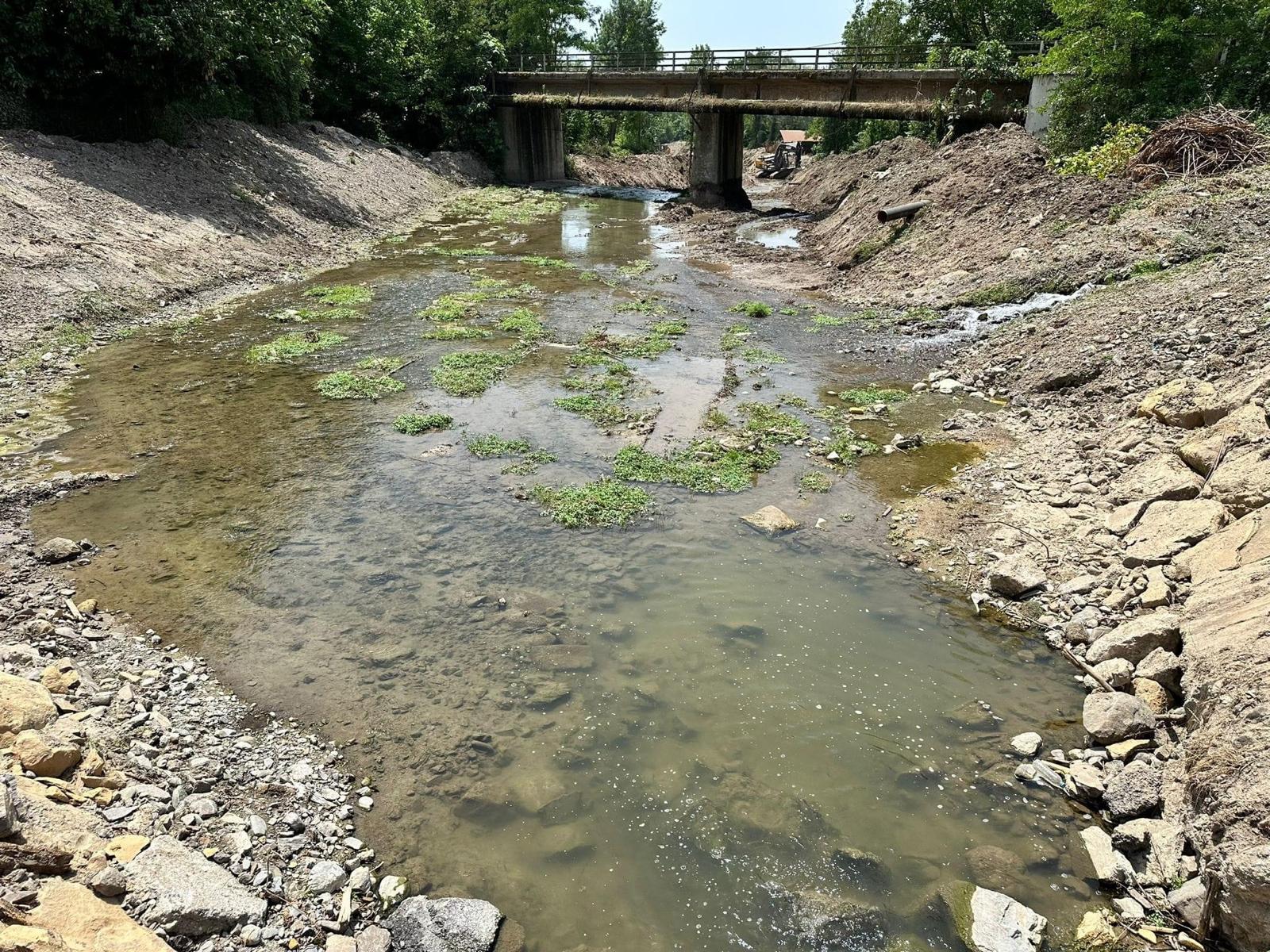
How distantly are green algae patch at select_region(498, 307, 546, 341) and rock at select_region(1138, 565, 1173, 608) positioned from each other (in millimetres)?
12611

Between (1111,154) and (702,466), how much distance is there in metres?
16.4

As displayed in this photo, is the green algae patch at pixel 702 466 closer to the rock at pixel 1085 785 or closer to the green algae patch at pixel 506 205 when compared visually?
the rock at pixel 1085 785

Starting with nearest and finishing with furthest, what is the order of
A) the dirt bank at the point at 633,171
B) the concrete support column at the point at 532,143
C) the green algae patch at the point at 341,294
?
1. the green algae patch at the point at 341,294
2. the concrete support column at the point at 532,143
3. the dirt bank at the point at 633,171

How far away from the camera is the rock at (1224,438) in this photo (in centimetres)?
854

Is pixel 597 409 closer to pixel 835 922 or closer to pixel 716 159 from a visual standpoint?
pixel 835 922

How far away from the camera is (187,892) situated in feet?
14.5

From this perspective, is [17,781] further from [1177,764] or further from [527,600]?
[1177,764]

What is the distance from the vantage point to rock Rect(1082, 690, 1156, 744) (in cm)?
604

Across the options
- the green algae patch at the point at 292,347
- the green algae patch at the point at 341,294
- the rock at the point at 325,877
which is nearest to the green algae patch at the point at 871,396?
the green algae patch at the point at 292,347

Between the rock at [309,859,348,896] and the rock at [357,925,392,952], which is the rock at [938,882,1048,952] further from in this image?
the rock at [309,859,348,896]

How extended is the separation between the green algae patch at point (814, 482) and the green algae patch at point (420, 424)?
559 centimetres

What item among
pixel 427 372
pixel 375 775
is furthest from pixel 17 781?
pixel 427 372

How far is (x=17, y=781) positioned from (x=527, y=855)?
3.15 m

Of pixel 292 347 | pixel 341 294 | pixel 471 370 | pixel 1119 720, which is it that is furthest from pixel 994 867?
pixel 341 294
